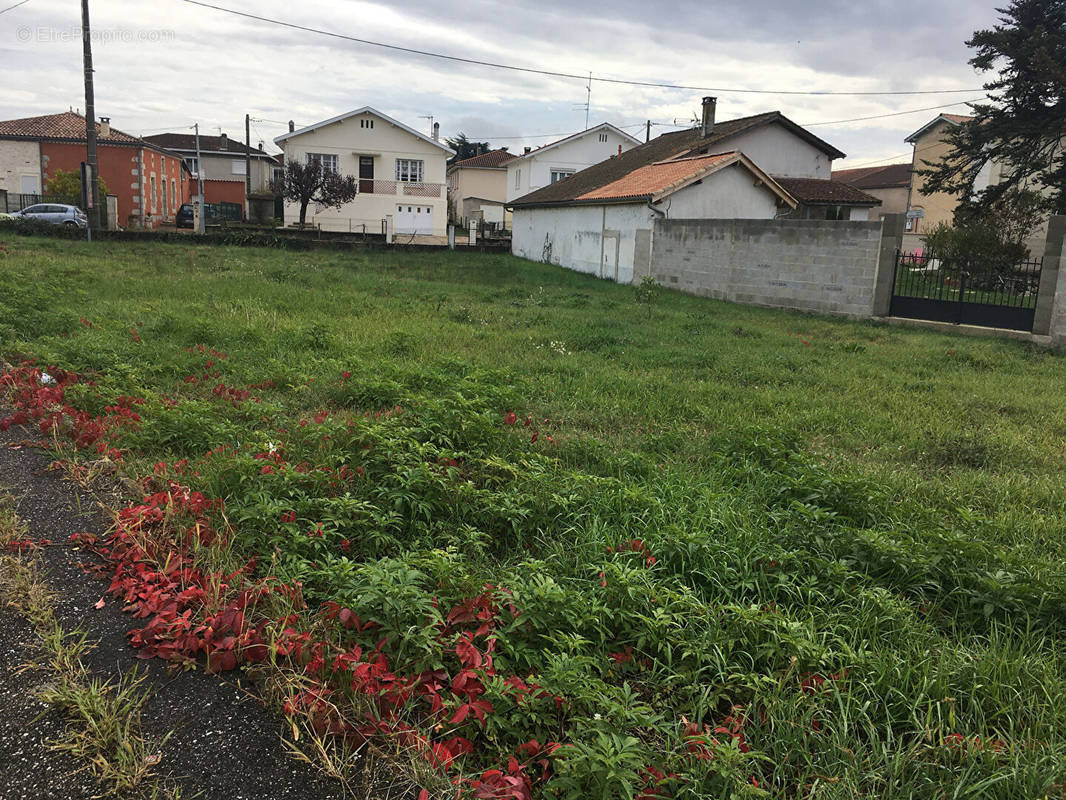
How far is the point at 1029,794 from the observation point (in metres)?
2.19

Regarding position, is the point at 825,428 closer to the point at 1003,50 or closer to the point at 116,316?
the point at 116,316

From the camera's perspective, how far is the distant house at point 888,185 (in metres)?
49.1

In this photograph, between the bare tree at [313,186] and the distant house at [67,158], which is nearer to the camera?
the bare tree at [313,186]

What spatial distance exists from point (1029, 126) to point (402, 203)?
3169 centimetres

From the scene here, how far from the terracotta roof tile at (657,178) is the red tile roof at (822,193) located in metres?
7.49

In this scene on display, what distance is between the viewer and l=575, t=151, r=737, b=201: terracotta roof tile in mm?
21656

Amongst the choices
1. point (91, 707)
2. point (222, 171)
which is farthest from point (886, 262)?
point (222, 171)

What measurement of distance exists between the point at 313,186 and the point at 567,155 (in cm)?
1702

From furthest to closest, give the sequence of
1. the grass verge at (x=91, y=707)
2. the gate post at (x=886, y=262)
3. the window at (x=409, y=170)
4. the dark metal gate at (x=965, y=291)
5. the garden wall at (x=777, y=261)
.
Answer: the window at (x=409, y=170), the garden wall at (x=777, y=261), the gate post at (x=886, y=262), the dark metal gate at (x=965, y=291), the grass verge at (x=91, y=707)

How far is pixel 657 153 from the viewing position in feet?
105

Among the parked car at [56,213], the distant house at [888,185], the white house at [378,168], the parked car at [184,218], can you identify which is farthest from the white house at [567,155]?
the parked car at [56,213]

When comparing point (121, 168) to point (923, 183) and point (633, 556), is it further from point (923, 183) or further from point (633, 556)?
point (633, 556)

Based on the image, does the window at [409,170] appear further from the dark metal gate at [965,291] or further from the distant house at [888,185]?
the dark metal gate at [965,291]

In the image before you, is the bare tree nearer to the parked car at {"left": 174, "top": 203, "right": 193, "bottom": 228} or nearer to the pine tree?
the parked car at {"left": 174, "top": 203, "right": 193, "bottom": 228}
